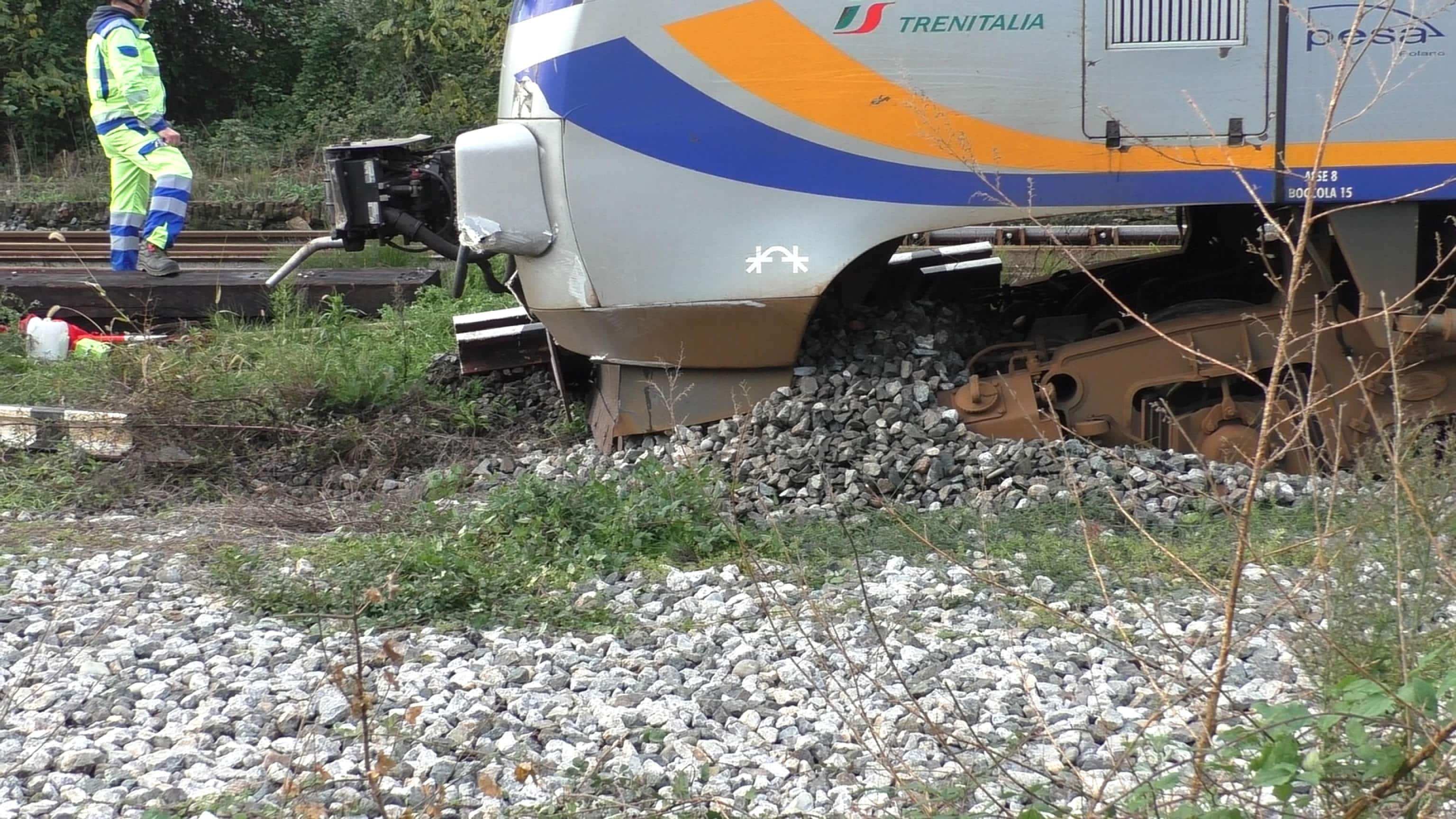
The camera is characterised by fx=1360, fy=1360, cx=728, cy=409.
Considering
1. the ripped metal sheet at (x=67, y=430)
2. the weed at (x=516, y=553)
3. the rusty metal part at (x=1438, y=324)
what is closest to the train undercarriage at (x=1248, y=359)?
the rusty metal part at (x=1438, y=324)

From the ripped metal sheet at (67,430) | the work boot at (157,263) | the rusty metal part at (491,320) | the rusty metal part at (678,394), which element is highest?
the work boot at (157,263)

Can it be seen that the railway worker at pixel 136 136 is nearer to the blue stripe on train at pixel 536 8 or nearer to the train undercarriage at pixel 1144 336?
the train undercarriage at pixel 1144 336

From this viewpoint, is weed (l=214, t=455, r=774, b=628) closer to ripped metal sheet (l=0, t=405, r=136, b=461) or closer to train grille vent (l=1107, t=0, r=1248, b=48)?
ripped metal sheet (l=0, t=405, r=136, b=461)

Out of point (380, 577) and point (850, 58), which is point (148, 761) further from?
point (850, 58)

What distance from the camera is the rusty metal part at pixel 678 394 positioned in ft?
18.3

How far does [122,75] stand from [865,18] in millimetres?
6073

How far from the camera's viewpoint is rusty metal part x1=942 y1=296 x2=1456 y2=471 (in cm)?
531

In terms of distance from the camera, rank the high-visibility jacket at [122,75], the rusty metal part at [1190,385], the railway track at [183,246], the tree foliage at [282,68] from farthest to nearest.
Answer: the tree foliage at [282,68]
the railway track at [183,246]
the high-visibility jacket at [122,75]
the rusty metal part at [1190,385]

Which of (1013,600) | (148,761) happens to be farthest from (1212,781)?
(148,761)

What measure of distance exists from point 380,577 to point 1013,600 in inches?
76.7

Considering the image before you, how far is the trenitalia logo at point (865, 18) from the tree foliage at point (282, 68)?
12577mm

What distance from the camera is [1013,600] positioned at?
406 centimetres

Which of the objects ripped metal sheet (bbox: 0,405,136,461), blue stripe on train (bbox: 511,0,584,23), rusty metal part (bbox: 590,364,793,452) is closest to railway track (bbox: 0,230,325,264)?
ripped metal sheet (bbox: 0,405,136,461)

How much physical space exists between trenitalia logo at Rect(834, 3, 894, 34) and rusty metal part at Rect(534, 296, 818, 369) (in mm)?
994
